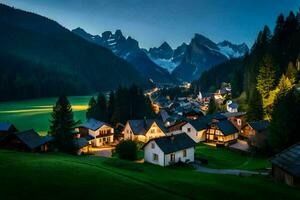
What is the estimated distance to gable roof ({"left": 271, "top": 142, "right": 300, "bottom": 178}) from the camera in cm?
2775

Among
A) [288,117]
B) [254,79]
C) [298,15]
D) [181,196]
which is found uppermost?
[298,15]

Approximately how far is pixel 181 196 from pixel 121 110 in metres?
77.8

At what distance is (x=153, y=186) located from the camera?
24.9 metres

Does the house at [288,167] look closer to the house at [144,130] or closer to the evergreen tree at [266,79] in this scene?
the house at [144,130]

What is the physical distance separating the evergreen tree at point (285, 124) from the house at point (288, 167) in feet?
60.8

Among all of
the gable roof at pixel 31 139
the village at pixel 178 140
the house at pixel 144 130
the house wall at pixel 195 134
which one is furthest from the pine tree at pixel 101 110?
the gable roof at pixel 31 139

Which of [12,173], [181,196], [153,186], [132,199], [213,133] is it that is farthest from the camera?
[213,133]

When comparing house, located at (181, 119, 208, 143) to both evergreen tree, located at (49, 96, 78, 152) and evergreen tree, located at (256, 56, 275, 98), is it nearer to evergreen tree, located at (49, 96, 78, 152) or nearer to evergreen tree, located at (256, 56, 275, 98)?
evergreen tree, located at (256, 56, 275, 98)

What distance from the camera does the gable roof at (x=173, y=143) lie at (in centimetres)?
5077

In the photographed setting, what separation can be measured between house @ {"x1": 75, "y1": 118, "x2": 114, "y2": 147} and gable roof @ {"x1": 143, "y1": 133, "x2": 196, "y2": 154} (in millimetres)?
30956

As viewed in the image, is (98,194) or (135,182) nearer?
(98,194)

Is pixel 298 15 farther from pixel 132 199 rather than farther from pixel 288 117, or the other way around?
pixel 132 199

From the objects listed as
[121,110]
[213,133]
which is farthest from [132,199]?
[121,110]

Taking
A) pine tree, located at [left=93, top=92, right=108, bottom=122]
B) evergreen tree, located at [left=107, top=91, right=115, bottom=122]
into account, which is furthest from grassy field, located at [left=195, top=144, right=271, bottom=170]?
pine tree, located at [left=93, top=92, right=108, bottom=122]
